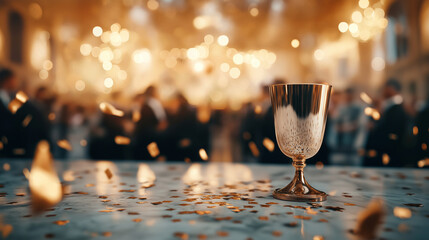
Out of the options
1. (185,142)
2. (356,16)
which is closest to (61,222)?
(185,142)

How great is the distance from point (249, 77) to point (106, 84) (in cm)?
177

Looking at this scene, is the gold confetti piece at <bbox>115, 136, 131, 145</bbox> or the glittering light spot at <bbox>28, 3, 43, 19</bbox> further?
the glittering light spot at <bbox>28, 3, 43, 19</bbox>

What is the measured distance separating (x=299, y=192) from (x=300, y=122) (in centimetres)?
18

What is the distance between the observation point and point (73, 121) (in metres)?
4.49

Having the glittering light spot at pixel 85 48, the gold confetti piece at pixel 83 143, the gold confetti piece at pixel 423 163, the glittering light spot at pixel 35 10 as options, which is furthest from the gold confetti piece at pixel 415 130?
the glittering light spot at pixel 35 10

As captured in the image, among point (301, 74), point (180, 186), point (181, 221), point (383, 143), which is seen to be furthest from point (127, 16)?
point (181, 221)

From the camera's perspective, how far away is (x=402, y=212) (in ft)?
2.48

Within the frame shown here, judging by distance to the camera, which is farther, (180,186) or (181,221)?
(180,186)

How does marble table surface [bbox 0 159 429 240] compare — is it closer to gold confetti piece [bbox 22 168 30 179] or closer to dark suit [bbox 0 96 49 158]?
gold confetti piece [bbox 22 168 30 179]

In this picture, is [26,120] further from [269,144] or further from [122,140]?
[269,144]

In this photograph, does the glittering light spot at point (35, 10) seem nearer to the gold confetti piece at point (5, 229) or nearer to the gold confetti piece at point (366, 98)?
the gold confetti piece at point (366, 98)

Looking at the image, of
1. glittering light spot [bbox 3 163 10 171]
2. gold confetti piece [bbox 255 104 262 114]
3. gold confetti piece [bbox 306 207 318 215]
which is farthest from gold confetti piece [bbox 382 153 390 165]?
glittering light spot [bbox 3 163 10 171]

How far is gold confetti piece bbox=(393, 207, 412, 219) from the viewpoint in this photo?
0.72 metres

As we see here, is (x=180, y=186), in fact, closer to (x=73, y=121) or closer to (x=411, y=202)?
(x=411, y=202)
